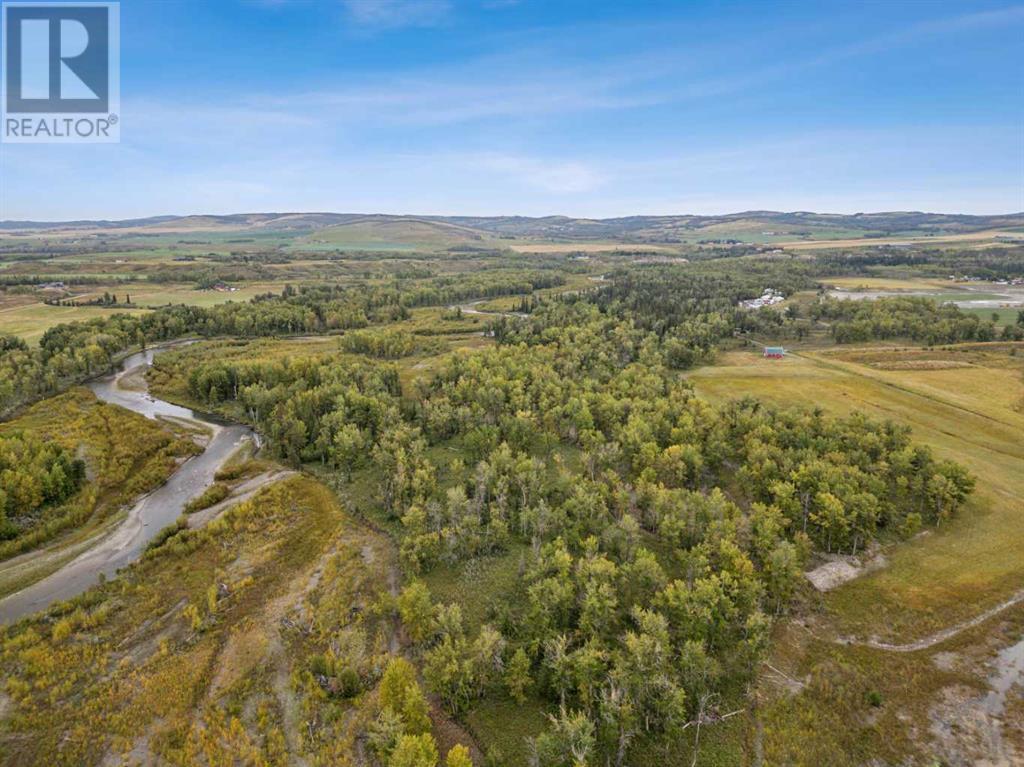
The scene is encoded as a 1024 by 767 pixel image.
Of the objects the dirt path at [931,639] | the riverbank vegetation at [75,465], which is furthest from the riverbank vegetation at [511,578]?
the riverbank vegetation at [75,465]

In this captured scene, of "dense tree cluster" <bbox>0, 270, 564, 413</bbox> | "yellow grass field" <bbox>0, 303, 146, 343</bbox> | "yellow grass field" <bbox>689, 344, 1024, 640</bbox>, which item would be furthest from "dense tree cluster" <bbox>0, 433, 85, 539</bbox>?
"yellow grass field" <bbox>0, 303, 146, 343</bbox>

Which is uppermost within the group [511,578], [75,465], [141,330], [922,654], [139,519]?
[141,330]

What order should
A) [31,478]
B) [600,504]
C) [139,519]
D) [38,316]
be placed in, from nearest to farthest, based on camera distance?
[600,504], [31,478], [139,519], [38,316]

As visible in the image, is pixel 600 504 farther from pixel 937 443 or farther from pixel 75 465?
pixel 75 465

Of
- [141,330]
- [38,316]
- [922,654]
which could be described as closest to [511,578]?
[922,654]

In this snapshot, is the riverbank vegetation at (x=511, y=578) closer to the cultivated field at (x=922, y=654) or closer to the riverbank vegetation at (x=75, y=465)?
the cultivated field at (x=922, y=654)

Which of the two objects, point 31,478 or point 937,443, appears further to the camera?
point 937,443

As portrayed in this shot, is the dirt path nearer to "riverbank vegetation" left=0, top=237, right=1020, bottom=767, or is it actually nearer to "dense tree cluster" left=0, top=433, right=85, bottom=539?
"riverbank vegetation" left=0, top=237, right=1020, bottom=767
